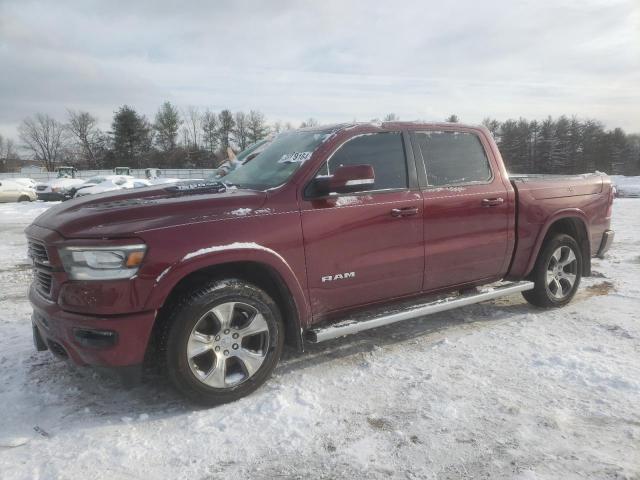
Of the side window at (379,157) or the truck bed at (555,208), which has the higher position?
the side window at (379,157)

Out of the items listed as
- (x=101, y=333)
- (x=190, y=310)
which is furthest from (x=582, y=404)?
(x=101, y=333)

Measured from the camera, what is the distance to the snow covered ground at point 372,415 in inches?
99.3

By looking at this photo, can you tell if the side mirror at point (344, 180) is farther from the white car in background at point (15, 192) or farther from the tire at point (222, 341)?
the white car in background at point (15, 192)

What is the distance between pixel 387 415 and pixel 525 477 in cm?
86

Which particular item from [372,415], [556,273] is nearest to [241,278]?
[372,415]

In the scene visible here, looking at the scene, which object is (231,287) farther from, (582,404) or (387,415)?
(582,404)

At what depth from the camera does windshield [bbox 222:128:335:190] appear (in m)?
3.62

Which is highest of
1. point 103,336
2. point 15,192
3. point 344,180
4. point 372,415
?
point 344,180

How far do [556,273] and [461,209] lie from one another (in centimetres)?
172

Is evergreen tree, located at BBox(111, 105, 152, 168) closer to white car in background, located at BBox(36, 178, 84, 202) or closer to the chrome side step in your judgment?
white car in background, located at BBox(36, 178, 84, 202)

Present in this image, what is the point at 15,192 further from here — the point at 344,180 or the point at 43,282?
the point at 344,180

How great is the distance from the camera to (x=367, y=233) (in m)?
3.62

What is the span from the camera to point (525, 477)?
7.87ft

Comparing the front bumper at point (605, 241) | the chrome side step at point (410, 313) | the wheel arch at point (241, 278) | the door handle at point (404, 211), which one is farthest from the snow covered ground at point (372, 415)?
the front bumper at point (605, 241)
